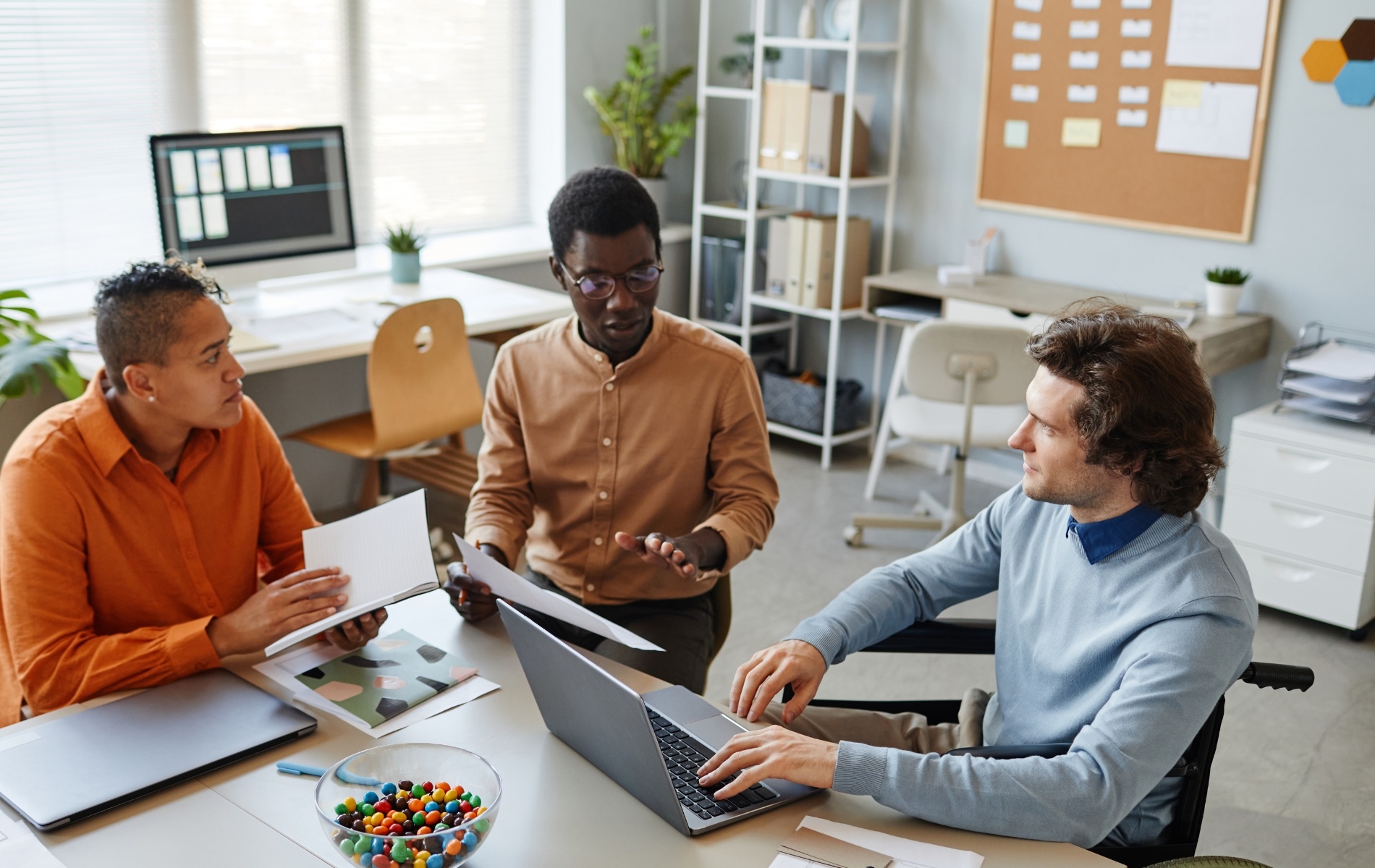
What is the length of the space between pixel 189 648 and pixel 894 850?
898 millimetres

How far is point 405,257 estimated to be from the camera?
159 inches

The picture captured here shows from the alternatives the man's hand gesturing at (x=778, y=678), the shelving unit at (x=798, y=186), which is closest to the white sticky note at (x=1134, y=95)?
the shelving unit at (x=798, y=186)

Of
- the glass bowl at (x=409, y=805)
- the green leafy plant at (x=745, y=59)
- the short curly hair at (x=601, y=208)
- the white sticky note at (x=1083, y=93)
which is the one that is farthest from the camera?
the green leafy plant at (x=745, y=59)

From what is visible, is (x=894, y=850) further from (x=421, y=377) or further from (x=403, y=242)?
(x=403, y=242)

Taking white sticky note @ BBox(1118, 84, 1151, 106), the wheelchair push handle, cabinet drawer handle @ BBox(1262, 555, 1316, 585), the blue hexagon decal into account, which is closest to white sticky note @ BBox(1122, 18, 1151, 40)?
white sticky note @ BBox(1118, 84, 1151, 106)

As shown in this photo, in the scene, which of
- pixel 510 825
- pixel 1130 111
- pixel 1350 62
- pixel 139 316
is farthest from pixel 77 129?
pixel 1350 62

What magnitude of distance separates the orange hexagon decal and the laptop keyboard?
3.17 m

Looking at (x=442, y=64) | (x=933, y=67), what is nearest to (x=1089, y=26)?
(x=933, y=67)

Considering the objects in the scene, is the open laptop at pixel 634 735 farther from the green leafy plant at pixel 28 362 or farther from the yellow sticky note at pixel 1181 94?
the yellow sticky note at pixel 1181 94

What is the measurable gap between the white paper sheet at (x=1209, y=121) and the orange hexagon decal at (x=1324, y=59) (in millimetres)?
163

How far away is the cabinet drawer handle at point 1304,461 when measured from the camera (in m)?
3.27

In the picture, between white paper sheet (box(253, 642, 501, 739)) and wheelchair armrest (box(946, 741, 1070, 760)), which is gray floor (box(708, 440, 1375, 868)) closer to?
wheelchair armrest (box(946, 741, 1070, 760))

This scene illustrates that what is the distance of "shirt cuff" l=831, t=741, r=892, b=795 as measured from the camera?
1282 millimetres

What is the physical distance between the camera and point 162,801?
1.28 m
